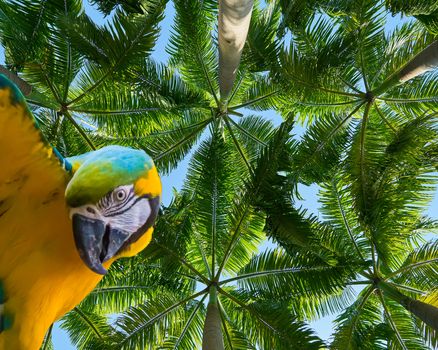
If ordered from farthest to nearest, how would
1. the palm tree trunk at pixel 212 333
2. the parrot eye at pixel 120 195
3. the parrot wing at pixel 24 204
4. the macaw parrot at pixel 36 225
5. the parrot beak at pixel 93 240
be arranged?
the palm tree trunk at pixel 212 333, the parrot wing at pixel 24 204, the macaw parrot at pixel 36 225, the parrot eye at pixel 120 195, the parrot beak at pixel 93 240

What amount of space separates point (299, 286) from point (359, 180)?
77.2 inches

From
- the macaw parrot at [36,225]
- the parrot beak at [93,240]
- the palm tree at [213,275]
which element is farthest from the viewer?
the palm tree at [213,275]

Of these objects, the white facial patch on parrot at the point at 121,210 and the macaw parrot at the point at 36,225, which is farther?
the macaw parrot at the point at 36,225

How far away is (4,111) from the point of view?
2961 millimetres

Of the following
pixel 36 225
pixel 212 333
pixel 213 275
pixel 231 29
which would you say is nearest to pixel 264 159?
pixel 231 29

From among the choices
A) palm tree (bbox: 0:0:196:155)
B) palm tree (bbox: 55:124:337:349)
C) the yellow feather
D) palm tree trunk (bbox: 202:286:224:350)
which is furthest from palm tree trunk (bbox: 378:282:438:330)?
the yellow feather

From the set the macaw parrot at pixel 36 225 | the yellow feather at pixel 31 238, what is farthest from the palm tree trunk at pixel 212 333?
the yellow feather at pixel 31 238

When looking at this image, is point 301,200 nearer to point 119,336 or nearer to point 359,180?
point 359,180

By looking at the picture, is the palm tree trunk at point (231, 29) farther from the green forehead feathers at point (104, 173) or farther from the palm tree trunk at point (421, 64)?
the green forehead feathers at point (104, 173)

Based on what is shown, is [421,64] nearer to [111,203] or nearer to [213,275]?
[213,275]

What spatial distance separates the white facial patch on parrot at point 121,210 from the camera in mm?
2609

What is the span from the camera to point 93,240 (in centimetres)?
258

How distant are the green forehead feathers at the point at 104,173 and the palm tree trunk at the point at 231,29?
3216 mm

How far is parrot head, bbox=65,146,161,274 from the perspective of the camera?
8.51ft
